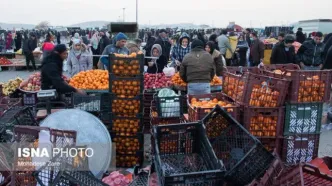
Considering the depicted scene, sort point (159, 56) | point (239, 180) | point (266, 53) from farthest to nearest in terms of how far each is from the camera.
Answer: point (266, 53), point (159, 56), point (239, 180)

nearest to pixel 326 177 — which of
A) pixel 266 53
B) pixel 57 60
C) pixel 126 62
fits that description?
pixel 126 62

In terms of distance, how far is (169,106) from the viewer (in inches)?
208

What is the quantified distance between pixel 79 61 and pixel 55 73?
4097 millimetres

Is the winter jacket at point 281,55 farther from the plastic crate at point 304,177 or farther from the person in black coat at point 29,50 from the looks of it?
the person in black coat at point 29,50

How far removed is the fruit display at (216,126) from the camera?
398 cm

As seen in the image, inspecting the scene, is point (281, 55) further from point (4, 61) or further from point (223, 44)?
point (4, 61)

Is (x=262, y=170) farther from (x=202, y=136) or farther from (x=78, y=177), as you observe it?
(x=78, y=177)

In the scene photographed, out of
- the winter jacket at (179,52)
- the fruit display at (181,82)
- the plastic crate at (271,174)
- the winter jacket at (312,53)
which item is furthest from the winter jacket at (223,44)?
the plastic crate at (271,174)

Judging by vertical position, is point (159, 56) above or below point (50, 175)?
above

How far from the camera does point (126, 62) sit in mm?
5055

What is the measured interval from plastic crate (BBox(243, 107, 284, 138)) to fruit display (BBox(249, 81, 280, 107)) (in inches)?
3.2

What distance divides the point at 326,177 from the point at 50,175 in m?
2.19

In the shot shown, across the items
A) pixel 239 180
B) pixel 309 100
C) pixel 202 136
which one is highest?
pixel 309 100

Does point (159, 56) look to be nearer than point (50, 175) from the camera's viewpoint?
No
